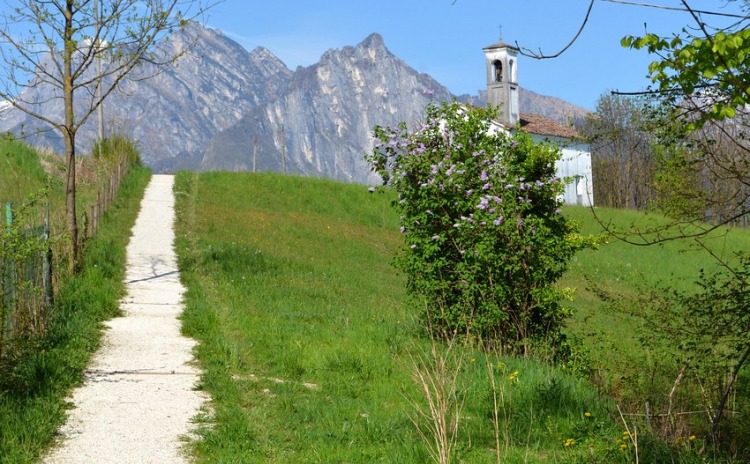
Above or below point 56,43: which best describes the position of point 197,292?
below

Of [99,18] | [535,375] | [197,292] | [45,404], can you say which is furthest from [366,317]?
[99,18]

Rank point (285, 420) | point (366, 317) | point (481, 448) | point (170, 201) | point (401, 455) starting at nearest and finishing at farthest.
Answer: point (401, 455) → point (481, 448) → point (285, 420) → point (366, 317) → point (170, 201)

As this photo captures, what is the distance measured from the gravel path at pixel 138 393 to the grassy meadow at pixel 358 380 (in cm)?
28

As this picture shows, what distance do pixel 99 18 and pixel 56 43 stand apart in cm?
87

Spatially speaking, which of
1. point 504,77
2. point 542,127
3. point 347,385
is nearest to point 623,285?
point 347,385

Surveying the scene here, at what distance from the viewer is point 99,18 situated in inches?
570

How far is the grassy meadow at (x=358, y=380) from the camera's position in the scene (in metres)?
6.48

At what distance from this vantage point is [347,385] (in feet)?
28.6

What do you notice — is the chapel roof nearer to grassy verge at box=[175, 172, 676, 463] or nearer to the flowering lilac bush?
grassy verge at box=[175, 172, 676, 463]

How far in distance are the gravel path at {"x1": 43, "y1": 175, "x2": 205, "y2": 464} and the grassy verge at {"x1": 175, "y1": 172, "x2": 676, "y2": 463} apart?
28cm

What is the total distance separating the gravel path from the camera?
6727mm

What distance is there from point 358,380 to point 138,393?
234 cm

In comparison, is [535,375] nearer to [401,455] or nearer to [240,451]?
[401,455]

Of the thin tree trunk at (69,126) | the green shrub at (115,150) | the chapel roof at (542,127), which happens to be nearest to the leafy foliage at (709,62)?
the thin tree trunk at (69,126)
